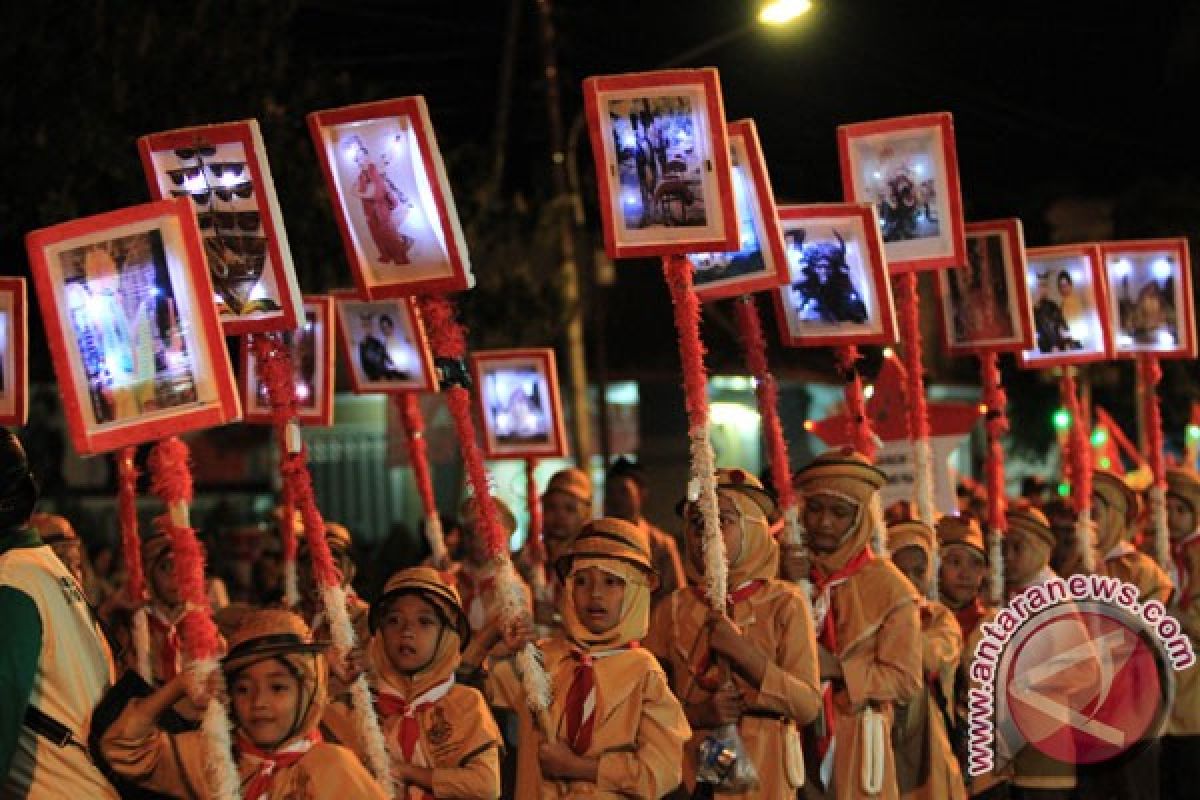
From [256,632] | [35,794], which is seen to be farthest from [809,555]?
[35,794]

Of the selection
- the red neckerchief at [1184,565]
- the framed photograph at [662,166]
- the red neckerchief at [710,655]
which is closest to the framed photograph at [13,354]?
the framed photograph at [662,166]

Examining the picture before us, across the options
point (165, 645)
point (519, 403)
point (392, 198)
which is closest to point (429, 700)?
point (392, 198)

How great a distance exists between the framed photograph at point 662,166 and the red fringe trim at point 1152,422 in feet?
18.4

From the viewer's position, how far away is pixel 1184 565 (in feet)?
40.7

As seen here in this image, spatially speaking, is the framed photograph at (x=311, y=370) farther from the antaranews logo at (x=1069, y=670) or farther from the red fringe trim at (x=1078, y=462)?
the red fringe trim at (x=1078, y=462)

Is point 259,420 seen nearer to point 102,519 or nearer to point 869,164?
point 869,164

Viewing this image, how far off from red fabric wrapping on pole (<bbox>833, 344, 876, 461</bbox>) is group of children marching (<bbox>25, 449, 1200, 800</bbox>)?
17.3 inches

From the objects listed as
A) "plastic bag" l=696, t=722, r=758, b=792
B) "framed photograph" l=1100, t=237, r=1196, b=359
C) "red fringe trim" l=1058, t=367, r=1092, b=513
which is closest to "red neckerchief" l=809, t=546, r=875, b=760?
"plastic bag" l=696, t=722, r=758, b=792

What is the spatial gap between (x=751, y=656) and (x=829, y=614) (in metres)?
0.99

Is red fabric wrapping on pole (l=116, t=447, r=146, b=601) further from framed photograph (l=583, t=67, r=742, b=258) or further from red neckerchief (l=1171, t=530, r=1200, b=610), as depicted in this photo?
red neckerchief (l=1171, t=530, r=1200, b=610)

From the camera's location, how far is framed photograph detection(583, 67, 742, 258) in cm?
787

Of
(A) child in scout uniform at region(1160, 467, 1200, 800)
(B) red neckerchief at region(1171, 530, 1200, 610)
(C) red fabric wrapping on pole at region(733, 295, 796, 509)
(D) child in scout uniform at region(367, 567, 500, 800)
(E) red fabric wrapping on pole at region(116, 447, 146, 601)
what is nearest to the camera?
(D) child in scout uniform at region(367, 567, 500, 800)

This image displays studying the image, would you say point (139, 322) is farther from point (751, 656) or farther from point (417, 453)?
point (417, 453)

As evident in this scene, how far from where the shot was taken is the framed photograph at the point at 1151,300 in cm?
1286
